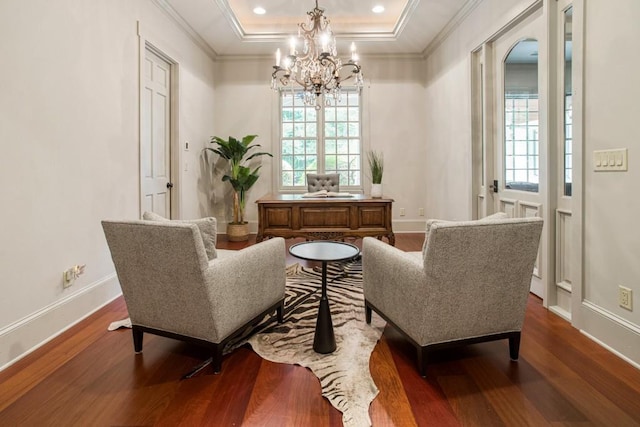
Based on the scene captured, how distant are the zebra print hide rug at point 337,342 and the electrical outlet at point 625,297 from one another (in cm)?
132

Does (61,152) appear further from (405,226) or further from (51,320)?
(405,226)

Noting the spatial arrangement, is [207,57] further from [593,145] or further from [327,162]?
[593,145]

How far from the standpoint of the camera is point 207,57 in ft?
19.0

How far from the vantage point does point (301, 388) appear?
69.9 inches

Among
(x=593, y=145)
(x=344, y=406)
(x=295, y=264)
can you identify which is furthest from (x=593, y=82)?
(x=295, y=264)

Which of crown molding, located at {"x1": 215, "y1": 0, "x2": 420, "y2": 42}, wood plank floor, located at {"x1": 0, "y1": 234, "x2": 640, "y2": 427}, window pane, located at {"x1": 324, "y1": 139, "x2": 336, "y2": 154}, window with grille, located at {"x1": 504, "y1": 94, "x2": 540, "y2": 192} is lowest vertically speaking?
wood plank floor, located at {"x1": 0, "y1": 234, "x2": 640, "y2": 427}

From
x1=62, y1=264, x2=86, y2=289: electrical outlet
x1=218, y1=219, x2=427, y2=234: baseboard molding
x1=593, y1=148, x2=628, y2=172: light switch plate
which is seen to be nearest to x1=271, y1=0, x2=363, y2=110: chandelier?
x1=593, y1=148, x2=628, y2=172: light switch plate

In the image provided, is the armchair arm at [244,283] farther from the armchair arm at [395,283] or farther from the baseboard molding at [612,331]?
the baseboard molding at [612,331]

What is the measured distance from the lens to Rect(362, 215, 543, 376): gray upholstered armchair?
1.71 meters

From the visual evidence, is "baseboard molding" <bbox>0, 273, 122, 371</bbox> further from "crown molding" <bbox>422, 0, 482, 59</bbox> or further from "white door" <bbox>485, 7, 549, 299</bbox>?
"crown molding" <bbox>422, 0, 482, 59</bbox>

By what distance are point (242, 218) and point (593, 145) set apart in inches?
180

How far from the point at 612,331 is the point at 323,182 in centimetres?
359

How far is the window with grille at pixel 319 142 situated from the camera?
6.34 m

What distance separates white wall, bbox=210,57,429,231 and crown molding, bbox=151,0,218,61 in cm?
39
